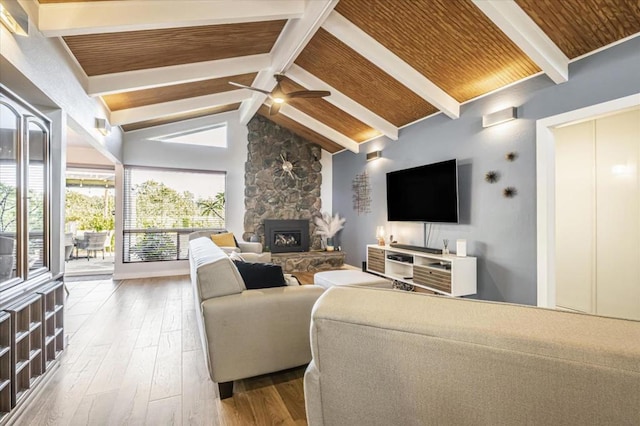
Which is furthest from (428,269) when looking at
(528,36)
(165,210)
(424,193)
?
(165,210)

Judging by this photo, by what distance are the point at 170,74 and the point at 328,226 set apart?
14.7 feet

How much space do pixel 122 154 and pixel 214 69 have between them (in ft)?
9.85

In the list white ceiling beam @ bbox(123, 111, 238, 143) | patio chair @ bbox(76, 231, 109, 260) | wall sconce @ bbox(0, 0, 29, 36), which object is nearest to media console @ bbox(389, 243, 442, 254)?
white ceiling beam @ bbox(123, 111, 238, 143)

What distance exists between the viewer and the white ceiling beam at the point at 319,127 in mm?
6152

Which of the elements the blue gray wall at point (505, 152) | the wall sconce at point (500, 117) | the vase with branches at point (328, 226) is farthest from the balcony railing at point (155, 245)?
the wall sconce at point (500, 117)

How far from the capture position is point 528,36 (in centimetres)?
277

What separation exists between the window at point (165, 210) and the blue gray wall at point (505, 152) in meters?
4.18

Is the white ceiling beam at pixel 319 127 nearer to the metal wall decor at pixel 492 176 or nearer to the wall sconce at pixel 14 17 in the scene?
the metal wall decor at pixel 492 176

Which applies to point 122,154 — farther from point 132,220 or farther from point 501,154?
point 501,154

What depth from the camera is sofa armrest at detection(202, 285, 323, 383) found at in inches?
76.5

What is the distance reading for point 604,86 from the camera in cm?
273

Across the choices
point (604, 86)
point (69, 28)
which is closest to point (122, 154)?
point (69, 28)

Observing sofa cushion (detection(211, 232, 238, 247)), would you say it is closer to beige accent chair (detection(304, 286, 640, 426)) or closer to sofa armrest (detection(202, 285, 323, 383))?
sofa armrest (detection(202, 285, 323, 383))

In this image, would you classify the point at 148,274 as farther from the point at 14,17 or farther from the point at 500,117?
the point at 500,117
